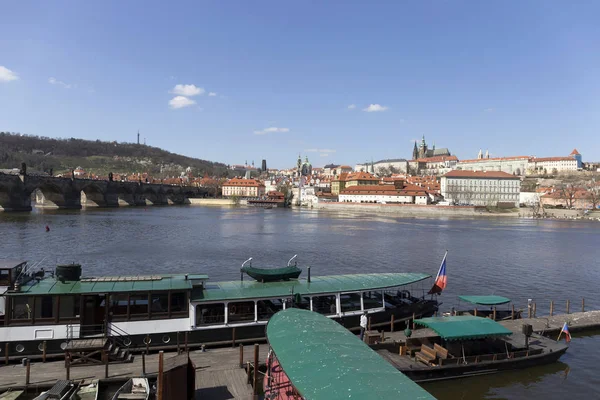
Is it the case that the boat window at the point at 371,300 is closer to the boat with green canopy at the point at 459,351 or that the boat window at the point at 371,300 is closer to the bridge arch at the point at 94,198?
the boat with green canopy at the point at 459,351

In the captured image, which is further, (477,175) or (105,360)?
→ (477,175)

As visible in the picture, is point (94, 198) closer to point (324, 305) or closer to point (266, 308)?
point (266, 308)

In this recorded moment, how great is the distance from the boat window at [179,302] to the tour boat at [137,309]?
0.11ft

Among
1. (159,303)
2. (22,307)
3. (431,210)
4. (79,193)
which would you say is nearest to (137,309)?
(159,303)

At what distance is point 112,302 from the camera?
1443 cm

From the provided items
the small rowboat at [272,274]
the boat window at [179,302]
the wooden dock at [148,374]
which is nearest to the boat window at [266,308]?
the small rowboat at [272,274]

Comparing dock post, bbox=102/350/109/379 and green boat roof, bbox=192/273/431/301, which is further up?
green boat roof, bbox=192/273/431/301

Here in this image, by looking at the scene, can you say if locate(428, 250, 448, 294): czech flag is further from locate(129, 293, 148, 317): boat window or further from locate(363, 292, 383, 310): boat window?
locate(129, 293, 148, 317): boat window

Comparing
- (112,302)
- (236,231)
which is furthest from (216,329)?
(236,231)

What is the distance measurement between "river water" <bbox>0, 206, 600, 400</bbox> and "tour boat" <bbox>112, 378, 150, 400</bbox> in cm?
887

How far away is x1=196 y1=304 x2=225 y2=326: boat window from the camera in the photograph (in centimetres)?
1534

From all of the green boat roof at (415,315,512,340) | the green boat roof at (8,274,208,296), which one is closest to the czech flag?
the green boat roof at (415,315,512,340)

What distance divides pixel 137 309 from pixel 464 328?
1121cm

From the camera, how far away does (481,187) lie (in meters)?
157
